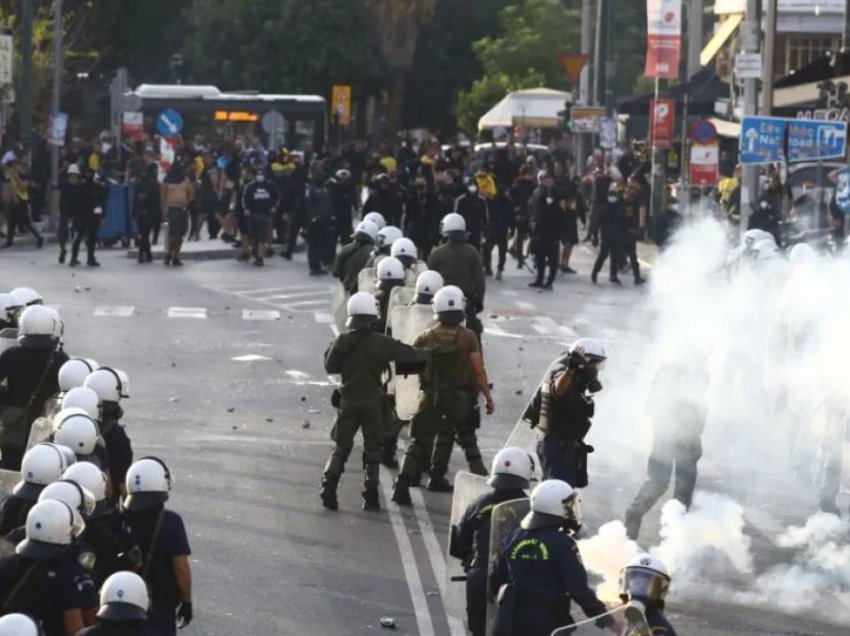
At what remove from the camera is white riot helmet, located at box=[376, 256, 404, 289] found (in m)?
19.2

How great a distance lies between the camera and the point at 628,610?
8773 millimetres

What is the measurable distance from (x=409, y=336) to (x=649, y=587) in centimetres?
915

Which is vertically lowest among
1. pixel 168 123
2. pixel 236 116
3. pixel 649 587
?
pixel 649 587

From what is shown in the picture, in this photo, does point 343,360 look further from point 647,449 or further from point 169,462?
point 647,449

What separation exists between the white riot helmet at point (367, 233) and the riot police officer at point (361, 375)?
17.7 ft

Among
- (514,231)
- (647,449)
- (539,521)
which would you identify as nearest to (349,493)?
(647,449)

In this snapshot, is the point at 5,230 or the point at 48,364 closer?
the point at 48,364

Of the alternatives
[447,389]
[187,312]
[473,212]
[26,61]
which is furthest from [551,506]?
[26,61]

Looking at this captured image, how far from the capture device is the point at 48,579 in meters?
9.73

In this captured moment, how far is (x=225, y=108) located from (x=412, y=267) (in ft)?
132

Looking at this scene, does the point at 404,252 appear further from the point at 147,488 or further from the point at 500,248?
the point at 500,248

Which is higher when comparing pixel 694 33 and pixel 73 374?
pixel 694 33

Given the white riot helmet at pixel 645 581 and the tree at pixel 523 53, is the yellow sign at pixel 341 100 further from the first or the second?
the white riot helmet at pixel 645 581

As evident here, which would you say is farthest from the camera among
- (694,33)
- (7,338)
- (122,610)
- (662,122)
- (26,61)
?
(694,33)
